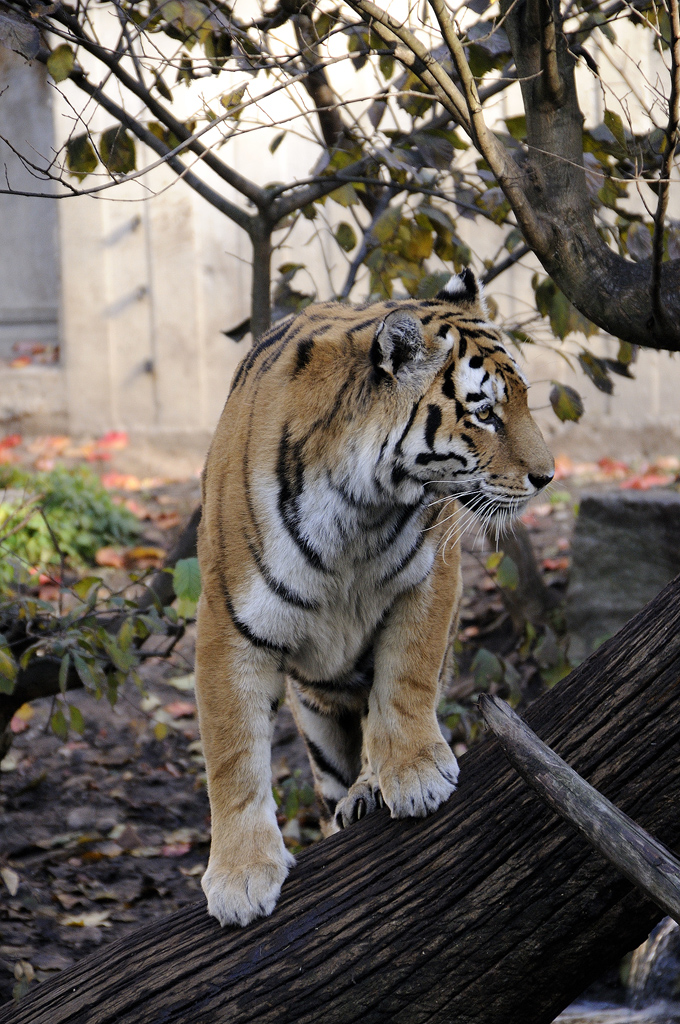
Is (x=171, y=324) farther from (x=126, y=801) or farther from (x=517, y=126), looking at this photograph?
(x=517, y=126)

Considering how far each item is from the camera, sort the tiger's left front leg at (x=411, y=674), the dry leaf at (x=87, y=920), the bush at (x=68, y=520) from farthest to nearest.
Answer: the bush at (x=68, y=520)
the dry leaf at (x=87, y=920)
the tiger's left front leg at (x=411, y=674)

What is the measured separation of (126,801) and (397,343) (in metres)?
2.66

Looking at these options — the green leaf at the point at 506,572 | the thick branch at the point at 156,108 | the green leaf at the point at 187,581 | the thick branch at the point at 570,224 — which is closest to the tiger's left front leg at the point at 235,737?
the green leaf at the point at 187,581

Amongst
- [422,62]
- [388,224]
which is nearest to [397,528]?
[422,62]

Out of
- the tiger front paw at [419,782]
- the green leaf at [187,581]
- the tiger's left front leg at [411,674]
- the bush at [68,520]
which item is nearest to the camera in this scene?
the tiger front paw at [419,782]

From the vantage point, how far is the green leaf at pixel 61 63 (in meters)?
2.54

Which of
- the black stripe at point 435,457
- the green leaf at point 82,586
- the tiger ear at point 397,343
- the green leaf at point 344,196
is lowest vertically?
the green leaf at point 82,586

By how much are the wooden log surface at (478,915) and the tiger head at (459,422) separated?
1.30ft

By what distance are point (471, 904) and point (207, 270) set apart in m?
5.98

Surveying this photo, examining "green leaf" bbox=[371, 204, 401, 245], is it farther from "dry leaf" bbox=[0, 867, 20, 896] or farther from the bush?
the bush

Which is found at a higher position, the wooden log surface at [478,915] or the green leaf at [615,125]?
the green leaf at [615,125]

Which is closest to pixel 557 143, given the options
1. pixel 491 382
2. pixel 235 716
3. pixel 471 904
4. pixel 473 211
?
pixel 491 382

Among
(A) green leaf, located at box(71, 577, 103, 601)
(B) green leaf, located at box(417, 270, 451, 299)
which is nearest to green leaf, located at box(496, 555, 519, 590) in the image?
(B) green leaf, located at box(417, 270, 451, 299)

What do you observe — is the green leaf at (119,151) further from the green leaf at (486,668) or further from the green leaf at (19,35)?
the green leaf at (486,668)
